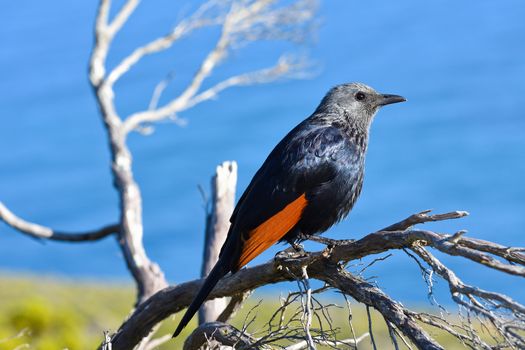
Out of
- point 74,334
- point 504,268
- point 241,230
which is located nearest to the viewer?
point 504,268

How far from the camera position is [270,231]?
142 inches

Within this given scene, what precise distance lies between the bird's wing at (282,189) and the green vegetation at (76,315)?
0.79 m

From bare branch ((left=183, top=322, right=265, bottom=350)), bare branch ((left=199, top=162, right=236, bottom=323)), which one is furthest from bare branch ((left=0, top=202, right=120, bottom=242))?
bare branch ((left=183, top=322, right=265, bottom=350))

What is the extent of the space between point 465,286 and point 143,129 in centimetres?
431

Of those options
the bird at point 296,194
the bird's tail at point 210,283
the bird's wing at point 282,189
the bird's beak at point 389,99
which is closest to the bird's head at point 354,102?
the bird's beak at point 389,99

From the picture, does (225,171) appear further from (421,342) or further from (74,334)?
(421,342)

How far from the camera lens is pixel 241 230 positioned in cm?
371

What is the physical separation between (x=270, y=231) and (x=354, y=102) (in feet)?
3.70

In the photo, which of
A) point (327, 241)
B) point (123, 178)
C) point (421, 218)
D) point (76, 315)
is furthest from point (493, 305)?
point (76, 315)

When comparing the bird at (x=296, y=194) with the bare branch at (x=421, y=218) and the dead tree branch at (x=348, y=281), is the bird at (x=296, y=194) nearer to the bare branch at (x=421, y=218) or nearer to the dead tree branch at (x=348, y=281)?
the dead tree branch at (x=348, y=281)

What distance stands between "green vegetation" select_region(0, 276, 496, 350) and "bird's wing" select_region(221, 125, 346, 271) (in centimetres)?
79

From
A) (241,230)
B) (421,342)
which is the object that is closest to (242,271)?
(241,230)

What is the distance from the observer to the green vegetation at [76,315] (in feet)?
16.8

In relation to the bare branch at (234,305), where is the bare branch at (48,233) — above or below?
above
